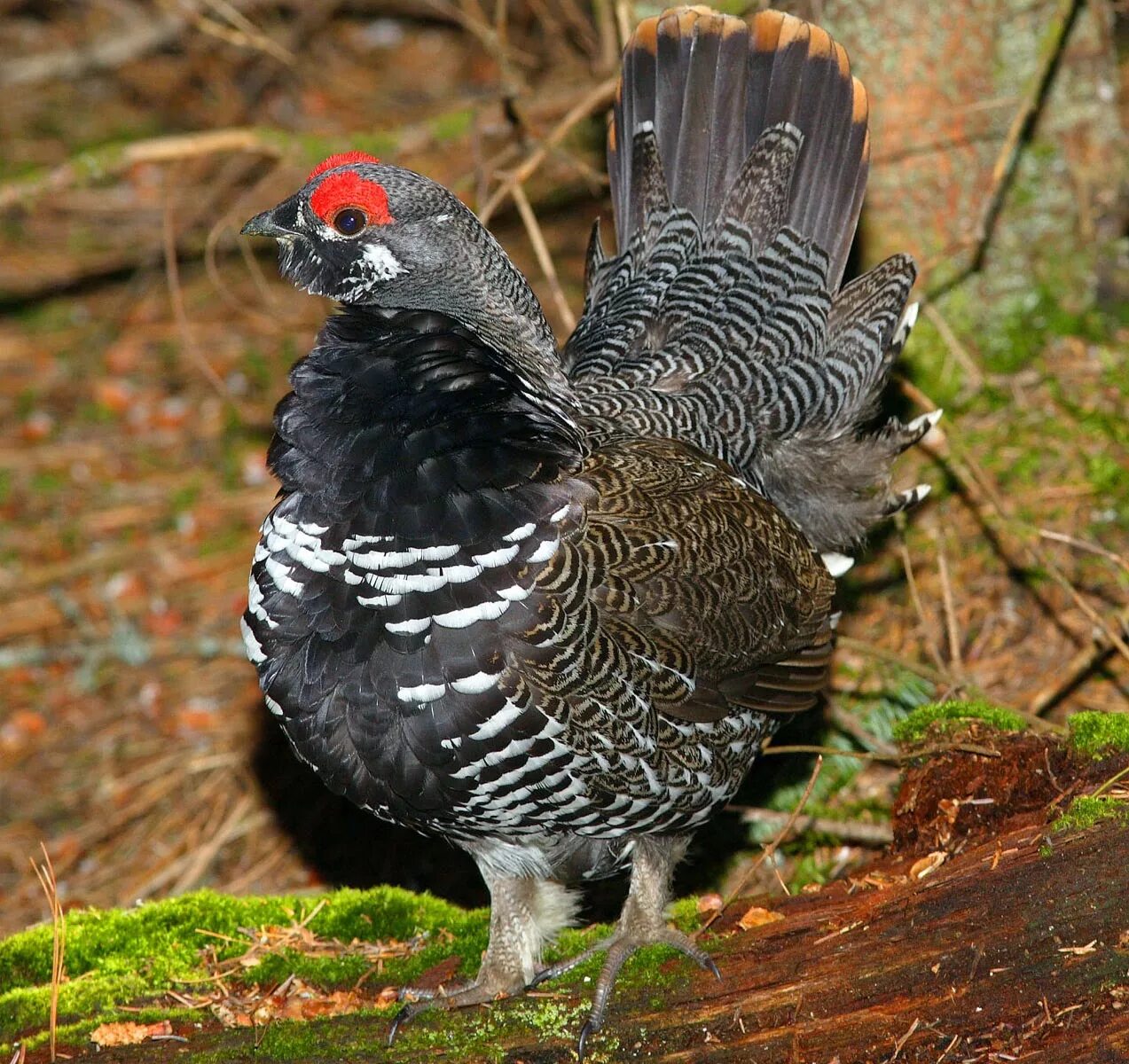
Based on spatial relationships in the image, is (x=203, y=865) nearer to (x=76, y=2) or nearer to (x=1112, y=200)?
(x=1112, y=200)

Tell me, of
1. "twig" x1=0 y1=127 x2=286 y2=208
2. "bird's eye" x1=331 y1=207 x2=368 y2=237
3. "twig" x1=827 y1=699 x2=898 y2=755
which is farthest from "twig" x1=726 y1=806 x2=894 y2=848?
"twig" x1=0 y1=127 x2=286 y2=208

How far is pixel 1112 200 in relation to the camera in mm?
6266

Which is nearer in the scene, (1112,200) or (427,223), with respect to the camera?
(427,223)

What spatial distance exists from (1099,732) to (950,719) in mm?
462

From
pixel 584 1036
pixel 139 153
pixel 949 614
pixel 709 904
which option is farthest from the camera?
pixel 139 153

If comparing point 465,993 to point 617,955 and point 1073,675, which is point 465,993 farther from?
point 1073,675

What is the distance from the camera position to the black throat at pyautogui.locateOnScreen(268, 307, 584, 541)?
3537 millimetres

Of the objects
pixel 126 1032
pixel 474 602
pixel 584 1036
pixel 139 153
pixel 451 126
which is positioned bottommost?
pixel 584 1036

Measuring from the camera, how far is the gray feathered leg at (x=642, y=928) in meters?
3.62

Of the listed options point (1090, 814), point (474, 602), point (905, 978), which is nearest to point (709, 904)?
point (905, 978)

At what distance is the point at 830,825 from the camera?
5164mm

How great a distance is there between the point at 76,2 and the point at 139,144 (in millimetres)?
6462

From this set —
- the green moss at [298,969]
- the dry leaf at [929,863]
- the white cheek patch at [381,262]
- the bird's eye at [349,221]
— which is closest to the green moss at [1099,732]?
the dry leaf at [929,863]

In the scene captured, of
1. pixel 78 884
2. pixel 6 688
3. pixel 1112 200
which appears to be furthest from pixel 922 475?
pixel 6 688
